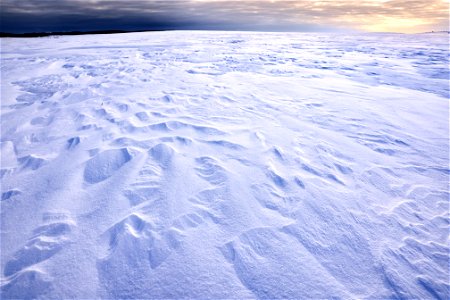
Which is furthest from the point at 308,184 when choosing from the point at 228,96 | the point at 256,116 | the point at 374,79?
the point at 374,79

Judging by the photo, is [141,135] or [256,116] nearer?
[141,135]

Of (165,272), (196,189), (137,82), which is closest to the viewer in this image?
(165,272)

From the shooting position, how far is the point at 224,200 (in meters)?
1.96

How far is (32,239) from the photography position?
5.38 ft

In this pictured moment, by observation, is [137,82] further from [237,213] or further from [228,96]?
[237,213]

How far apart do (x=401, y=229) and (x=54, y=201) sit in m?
2.66

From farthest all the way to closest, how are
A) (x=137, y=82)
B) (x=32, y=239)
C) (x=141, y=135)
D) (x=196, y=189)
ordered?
(x=137, y=82) → (x=141, y=135) → (x=196, y=189) → (x=32, y=239)

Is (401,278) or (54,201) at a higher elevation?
(54,201)

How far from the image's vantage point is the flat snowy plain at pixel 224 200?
1.43 m

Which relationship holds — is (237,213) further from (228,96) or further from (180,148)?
(228,96)

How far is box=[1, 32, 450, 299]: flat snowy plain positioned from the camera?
1433mm

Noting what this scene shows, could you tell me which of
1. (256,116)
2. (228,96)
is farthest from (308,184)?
(228,96)

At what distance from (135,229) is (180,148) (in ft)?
3.72

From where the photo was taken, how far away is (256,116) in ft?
11.8
